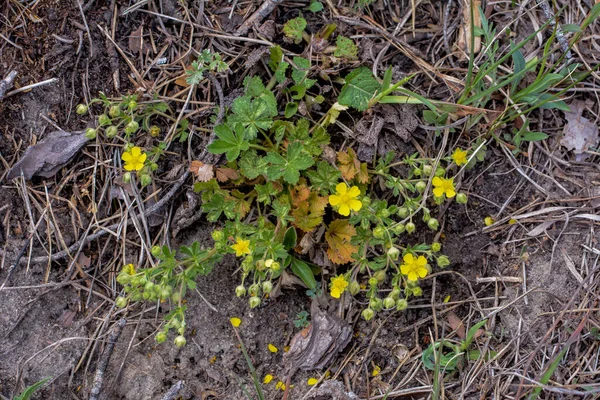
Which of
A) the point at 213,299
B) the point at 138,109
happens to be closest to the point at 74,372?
the point at 213,299

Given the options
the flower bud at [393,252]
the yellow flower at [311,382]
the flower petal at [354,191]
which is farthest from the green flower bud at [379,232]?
the yellow flower at [311,382]

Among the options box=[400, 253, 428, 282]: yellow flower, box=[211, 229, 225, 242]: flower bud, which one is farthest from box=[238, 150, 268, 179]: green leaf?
box=[400, 253, 428, 282]: yellow flower

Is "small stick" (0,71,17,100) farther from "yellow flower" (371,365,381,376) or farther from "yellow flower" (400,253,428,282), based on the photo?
"yellow flower" (371,365,381,376)

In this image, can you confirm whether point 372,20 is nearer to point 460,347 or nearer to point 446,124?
point 446,124

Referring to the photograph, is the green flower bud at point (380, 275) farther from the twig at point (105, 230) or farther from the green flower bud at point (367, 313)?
the twig at point (105, 230)

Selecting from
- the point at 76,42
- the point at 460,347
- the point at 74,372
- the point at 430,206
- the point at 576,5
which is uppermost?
the point at 76,42

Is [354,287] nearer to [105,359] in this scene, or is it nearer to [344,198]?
[344,198]
